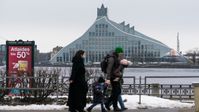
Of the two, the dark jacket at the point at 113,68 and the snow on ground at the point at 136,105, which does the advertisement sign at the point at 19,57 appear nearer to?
the snow on ground at the point at 136,105

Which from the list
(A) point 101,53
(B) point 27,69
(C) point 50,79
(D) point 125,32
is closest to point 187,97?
(B) point 27,69

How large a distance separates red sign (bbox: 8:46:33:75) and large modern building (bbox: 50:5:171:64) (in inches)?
3350

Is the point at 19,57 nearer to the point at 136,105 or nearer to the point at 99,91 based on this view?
the point at 136,105

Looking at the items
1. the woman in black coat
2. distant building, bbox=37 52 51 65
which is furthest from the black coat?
distant building, bbox=37 52 51 65

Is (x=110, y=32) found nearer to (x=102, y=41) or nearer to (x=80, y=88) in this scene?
(x=102, y=41)

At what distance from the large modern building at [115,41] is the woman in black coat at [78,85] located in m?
93.0

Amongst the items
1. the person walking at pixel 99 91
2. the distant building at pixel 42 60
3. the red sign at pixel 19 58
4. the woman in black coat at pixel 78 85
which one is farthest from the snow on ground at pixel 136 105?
the distant building at pixel 42 60

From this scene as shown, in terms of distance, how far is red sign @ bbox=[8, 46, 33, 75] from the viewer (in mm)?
22125

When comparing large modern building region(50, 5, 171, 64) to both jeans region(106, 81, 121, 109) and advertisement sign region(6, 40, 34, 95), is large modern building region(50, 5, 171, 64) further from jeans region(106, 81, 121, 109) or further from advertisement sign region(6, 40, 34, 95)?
jeans region(106, 81, 121, 109)

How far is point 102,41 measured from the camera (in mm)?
120812

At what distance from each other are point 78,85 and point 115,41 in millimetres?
107596

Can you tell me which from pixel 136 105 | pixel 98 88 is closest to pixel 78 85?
pixel 98 88

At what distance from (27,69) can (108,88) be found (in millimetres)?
6218

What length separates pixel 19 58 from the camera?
73.0ft
